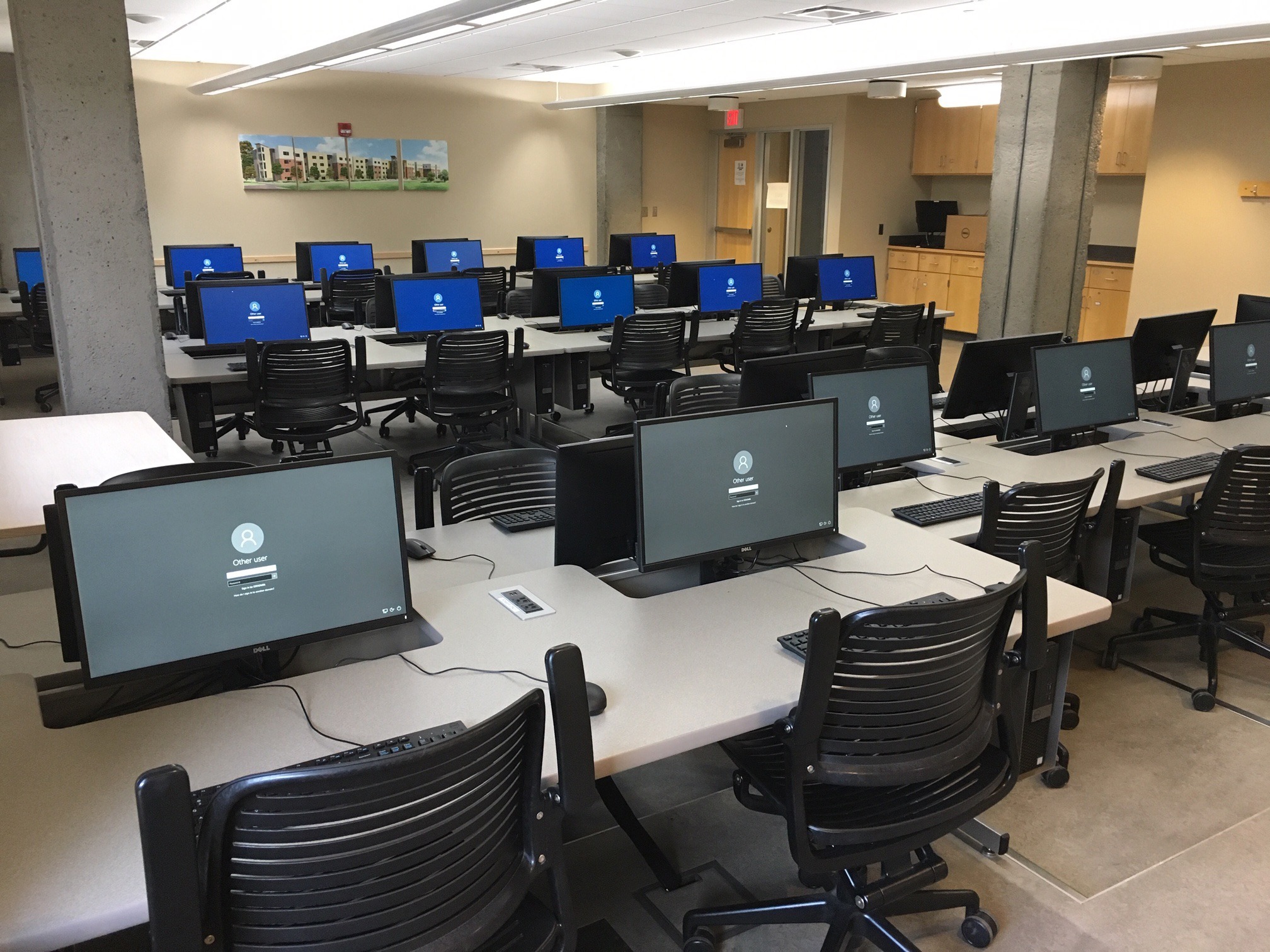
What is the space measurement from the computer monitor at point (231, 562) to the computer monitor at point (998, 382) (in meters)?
2.94

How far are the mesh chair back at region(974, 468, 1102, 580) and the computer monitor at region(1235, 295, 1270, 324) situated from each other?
10.2 ft

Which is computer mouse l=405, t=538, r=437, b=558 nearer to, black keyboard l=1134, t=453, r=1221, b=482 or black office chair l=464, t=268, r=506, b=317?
black keyboard l=1134, t=453, r=1221, b=482

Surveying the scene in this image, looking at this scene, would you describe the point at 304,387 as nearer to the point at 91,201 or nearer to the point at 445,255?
the point at 91,201

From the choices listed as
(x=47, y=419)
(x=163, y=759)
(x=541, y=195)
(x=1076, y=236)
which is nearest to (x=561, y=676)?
(x=163, y=759)

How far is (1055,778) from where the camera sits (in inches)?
124

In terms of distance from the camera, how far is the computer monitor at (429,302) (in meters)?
6.68

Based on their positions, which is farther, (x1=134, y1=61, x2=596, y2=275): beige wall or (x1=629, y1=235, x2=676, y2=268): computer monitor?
(x1=629, y1=235, x2=676, y2=268): computer monitor

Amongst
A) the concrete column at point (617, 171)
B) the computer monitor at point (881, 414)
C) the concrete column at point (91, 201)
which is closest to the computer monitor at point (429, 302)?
the concrete column at point (91, 201)

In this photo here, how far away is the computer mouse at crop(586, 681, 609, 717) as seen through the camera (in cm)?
204

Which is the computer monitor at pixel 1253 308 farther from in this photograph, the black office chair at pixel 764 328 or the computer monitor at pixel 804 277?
the computer monitor at pixel 804 277

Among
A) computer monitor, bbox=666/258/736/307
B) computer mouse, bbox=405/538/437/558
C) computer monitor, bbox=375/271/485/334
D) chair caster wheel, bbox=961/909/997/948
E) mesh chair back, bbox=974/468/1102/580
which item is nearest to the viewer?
chair caster wheel, bbox=961/909/997/948

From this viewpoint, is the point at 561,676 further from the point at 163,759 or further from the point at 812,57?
the point at 812,57

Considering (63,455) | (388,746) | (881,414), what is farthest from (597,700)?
(63,455)

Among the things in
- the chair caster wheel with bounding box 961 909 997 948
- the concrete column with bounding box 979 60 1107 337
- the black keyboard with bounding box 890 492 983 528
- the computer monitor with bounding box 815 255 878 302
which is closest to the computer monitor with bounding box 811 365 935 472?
the black keyboard with bounding box 890 492 983 528
